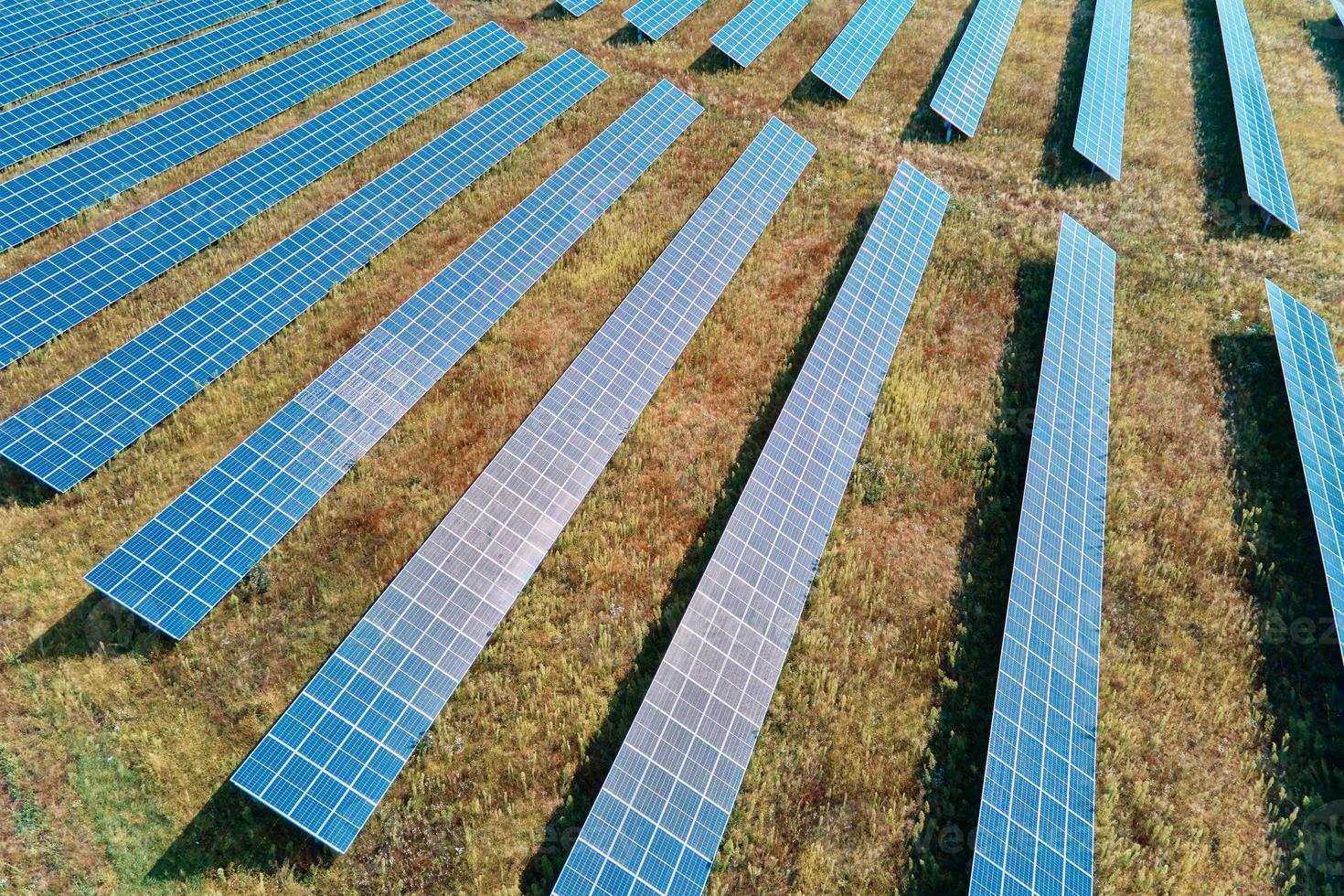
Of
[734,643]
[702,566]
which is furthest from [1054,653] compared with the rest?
[702,566]

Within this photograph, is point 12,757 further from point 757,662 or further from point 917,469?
point 917,469

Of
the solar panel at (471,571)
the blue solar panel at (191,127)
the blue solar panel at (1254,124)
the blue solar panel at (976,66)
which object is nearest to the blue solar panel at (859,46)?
the blue solar panel at (976,66)

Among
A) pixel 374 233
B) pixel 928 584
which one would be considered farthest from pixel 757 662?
pixel 374 233

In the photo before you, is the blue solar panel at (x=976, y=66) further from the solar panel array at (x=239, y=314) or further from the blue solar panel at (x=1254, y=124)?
the solar panel array at (x=239, y=314)

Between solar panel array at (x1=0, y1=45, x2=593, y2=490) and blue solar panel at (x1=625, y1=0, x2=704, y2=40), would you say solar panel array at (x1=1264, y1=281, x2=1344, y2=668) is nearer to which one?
solar panel array at (x1=0, y1=45, x2=593, y2=490)

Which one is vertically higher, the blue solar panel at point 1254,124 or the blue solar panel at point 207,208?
the blue solar panel at point 1254,124

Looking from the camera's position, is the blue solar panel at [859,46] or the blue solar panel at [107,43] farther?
the blue solar panel at [859,46]

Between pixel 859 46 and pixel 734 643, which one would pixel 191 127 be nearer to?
pixel 734 643
